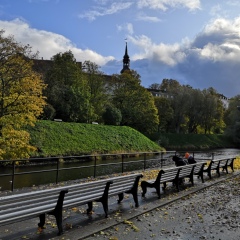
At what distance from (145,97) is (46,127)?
27762 mm

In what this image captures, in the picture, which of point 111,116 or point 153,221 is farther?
point 111,116

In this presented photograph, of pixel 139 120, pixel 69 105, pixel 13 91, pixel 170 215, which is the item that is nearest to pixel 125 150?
pixel 69 105

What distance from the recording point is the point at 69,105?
47.5m

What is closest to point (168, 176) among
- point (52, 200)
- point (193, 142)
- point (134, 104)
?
point (52, 200)

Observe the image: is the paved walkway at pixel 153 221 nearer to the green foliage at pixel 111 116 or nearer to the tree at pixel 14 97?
the tree at pixel 14 97

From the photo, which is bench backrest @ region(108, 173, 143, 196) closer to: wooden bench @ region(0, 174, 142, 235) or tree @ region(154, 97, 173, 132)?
wooden bench @ region(0, 174, 142, 235)

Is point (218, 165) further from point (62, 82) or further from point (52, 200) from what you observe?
point (62, 82)

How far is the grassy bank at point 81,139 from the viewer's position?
3522cm

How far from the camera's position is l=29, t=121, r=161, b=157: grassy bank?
3522cm

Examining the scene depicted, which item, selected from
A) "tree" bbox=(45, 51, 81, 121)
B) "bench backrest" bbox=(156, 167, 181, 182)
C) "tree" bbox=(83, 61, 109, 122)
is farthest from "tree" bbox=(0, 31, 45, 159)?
"tree" bbox=(83, 61, 109, 122)

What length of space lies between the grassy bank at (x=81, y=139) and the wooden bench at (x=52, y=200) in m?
25.6

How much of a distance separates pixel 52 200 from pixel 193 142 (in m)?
66.8

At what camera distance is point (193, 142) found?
70.8m

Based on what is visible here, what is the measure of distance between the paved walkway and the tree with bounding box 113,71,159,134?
5064 cm
